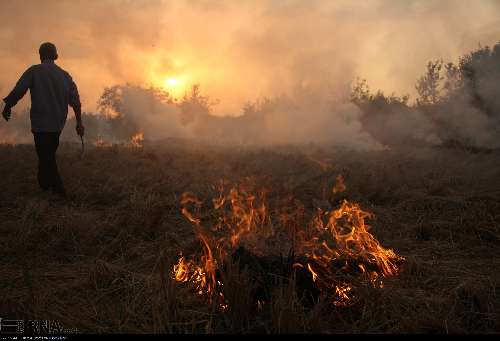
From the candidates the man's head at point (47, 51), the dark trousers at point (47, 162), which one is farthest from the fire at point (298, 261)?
the man's head at point (47, 51)

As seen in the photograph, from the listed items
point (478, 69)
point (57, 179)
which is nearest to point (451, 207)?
point (57, 179)

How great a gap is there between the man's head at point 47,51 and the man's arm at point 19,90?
28cm

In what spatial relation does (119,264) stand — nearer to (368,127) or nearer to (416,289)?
(416,289)

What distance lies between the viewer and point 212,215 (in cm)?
486

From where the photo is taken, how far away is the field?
78.0 inches

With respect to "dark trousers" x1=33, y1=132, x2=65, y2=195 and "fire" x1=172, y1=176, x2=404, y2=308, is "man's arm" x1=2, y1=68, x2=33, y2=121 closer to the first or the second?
"dark trousers" x1=33, y1=132, x2=65, y2=195

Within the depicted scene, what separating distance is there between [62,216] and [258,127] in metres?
20.1

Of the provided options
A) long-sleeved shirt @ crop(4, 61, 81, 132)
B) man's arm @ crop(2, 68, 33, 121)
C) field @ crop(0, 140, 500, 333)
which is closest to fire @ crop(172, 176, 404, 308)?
field @ crop(0, 140, 500, 333)

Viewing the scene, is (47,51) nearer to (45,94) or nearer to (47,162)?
(45,94)

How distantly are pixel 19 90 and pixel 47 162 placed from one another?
96 cm

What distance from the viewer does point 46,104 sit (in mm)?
4867

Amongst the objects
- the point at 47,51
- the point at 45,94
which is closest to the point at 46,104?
the point at 45,94

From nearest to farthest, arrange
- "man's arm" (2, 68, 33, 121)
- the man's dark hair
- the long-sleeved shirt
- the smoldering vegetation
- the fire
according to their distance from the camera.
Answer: the fire, "man's arm" (2, 68, 33, 121), the long-sleeved shirt, the man's dark hair, the smoldering vegetation

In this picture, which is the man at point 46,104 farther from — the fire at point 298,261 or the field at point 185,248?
the fire at point 298,261
